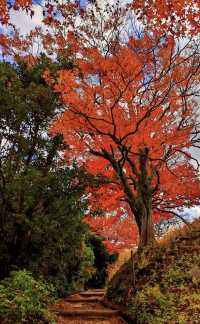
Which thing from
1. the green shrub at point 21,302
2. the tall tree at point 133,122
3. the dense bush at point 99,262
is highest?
the tall tree at point 133,122

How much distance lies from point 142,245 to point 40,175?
5339 mm

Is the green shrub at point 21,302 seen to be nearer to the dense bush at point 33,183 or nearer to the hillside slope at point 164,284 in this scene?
the dense bush at point 33,183

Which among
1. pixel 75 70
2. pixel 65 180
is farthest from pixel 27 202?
pixel 75 70

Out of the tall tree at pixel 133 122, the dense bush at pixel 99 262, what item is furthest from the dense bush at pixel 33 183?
the dense bush at pixel 99 262

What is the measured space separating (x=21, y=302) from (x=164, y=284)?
4295 millimetres

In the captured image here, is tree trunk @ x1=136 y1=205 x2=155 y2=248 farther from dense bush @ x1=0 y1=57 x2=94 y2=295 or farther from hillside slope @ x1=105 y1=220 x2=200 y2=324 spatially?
dense bush @ x1=0 y1=57 x2=94 y2=295

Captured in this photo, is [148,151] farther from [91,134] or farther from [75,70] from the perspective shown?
[75,70]

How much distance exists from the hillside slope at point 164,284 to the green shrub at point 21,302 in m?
2.68

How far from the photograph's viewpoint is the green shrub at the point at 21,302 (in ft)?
22.8

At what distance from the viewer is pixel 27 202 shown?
9.19 metres

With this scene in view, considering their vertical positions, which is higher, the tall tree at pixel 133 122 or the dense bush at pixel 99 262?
the tall tree at pixel 133 122

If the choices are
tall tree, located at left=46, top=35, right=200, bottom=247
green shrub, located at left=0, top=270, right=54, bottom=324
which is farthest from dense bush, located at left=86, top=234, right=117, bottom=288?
green shrub, located at left=0, top=270, right=54, bottom=324

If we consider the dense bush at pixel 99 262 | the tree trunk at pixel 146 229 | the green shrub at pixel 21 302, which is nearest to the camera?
the green shrub at pixel 21 302

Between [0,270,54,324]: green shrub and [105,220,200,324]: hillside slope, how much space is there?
2680mm
